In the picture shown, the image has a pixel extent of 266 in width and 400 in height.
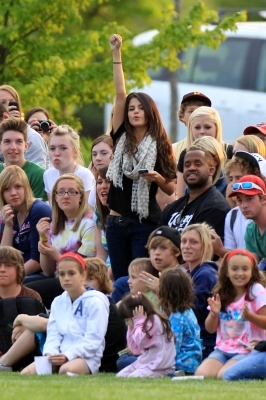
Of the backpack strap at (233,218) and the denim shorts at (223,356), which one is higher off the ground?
the backpack strap at (233,218)

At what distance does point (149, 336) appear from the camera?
10.8 metres

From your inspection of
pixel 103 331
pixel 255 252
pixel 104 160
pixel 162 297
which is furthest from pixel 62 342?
pixel 104 160

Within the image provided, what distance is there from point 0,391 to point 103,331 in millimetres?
2068

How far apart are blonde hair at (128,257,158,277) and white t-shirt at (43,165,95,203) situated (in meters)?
2.57

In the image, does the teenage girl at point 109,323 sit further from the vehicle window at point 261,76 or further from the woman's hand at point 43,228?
the vehicle window at point 261,76

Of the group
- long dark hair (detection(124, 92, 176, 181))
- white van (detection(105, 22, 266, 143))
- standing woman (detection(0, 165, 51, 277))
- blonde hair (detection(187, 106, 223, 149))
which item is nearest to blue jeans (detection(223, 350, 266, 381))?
long dark hair (detection(124, 92, 176, 181))

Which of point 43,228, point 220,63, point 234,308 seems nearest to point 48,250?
point 43,228

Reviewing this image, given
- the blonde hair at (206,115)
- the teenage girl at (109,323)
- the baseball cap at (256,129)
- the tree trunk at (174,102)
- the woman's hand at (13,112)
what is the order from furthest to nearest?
the tree trunk at (174,102), the woman's hand at (13,112), the baseball cap at (256,129), the blonde hair at (206,115), the teenage girl at (109,323)

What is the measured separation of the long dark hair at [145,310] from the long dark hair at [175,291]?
15cm

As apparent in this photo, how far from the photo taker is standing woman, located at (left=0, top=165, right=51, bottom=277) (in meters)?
13.6

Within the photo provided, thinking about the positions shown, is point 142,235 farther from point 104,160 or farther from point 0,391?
point 0,391

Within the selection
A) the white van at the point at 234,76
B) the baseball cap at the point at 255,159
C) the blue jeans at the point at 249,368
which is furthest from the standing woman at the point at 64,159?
the white van at the point at 234,76

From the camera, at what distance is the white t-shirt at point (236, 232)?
1172cm

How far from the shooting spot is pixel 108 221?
1252 centimetres
